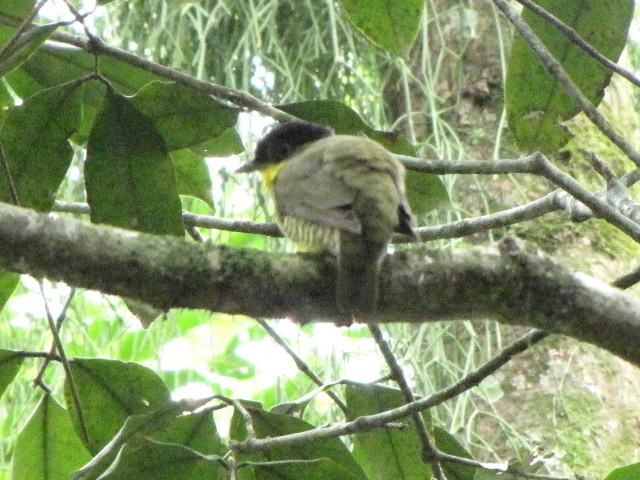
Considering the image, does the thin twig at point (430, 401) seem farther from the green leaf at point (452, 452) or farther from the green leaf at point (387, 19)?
the green leaf at point (387, 19)

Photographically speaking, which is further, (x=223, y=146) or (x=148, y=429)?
(x=223, y=146)

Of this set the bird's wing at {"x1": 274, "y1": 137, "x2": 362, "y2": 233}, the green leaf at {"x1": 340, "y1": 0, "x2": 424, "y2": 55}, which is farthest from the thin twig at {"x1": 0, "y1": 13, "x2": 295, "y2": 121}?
the green leaf at {"x1": 340, "y1": 0, "x2": 424, "y2": 55}

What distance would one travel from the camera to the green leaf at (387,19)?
6.39ft

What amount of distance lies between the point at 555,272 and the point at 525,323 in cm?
8

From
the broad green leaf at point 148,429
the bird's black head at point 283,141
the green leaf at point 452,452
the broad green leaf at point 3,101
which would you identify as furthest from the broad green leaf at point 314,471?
the broad green leaf at point 3,101

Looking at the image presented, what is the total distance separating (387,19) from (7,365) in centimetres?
94

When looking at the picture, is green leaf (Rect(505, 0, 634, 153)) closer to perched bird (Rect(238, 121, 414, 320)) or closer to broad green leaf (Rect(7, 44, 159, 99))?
perched bird (Rect(238, 121, 414, 320))

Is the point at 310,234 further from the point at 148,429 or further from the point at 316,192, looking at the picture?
the point at 148,429

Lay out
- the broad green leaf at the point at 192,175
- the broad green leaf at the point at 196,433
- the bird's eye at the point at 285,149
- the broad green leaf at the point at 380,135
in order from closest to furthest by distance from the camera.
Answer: the broad green leaf at the point at 196,433 → the broad green leaf at the point at 380,135 → the broad green leaf at the point at 192,175 → the bird's eye at the point at 285,149

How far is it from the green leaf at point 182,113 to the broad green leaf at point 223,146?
180 millimetres

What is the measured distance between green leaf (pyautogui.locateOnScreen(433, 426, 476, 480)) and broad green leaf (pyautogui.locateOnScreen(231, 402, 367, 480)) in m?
0.20

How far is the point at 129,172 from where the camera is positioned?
6.16 ft

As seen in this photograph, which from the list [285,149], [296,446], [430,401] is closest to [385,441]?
[296,446]

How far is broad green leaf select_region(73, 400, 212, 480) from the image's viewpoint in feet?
5.17
